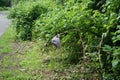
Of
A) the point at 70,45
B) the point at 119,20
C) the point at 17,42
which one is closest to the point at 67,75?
the point at 70,45

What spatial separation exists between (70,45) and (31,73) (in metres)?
1.14

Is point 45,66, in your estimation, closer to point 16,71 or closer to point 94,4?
point 16,71

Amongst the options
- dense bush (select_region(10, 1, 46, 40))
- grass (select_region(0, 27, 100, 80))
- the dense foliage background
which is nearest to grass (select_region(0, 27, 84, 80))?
grass (select_region(0, 27, 100, 80))

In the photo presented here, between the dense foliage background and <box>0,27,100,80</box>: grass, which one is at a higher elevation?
the dense foliage background

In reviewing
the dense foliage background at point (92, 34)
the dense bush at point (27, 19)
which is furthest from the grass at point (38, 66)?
the dense bush at point (27, 19)

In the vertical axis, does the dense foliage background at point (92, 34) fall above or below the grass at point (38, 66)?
above

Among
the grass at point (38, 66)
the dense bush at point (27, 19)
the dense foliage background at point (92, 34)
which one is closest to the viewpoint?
the dense foliage background at point (92, 34)

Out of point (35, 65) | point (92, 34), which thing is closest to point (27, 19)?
point (35, 65)

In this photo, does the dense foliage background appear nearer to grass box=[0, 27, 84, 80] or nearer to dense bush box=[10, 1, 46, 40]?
grass box=[0, 27, 84, 80]

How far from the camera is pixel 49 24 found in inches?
295

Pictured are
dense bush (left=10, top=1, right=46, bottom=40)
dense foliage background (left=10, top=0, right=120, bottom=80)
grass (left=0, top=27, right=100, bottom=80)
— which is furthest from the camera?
dense bush (left=10, top=1, right=46, bottom=40)

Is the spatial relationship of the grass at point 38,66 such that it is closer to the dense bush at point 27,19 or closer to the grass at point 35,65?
the grass at point 35,65

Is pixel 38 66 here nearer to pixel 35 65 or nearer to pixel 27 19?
pixel 35 65

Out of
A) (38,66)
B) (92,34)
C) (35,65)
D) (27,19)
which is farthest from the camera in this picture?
(27,19)
